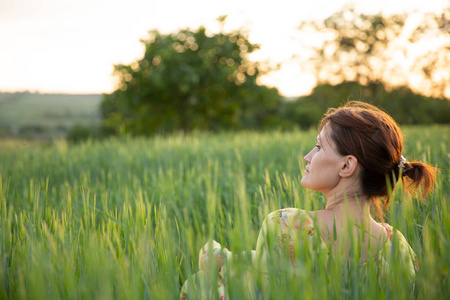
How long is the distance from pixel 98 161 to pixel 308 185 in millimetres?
3421

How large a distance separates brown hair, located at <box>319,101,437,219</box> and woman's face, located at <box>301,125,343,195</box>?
3 centimetres

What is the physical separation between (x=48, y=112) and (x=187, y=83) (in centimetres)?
1806

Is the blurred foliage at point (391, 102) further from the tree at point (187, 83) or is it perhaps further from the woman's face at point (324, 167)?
the woman's face at point (324, 167)

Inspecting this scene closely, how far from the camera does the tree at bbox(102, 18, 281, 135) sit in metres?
11.1

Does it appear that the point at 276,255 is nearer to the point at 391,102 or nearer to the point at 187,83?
the point at 187,83

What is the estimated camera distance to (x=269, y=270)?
109cm

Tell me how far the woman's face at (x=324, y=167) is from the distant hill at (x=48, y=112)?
17.9m

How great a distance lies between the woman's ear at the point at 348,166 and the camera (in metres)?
1.49

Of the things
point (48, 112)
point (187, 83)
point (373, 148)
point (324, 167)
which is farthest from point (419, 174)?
point (48, 112)

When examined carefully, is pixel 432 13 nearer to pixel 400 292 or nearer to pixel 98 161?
pixel 98 161

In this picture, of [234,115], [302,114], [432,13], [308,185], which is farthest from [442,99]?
[308,185]

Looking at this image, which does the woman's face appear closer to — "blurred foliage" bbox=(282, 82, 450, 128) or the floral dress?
the floral dress

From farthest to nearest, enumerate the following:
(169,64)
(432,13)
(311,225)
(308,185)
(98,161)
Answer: (432,13) < (169,64) < (98,161) < (308,185) < (311,225)

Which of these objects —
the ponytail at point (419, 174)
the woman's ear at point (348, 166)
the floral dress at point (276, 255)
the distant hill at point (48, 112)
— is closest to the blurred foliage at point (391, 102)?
the distant hill at point (48, 112)
